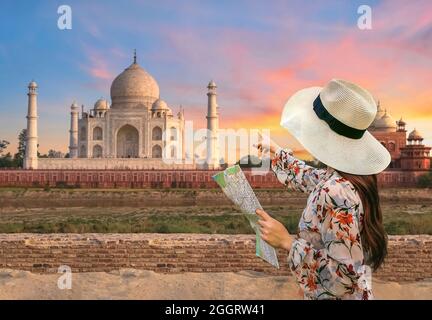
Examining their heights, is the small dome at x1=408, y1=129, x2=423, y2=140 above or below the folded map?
above

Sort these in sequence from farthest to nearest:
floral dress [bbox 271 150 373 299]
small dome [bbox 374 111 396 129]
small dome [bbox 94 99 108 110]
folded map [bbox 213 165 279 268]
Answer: small dome [bbox 94 99 108 110], small dome [bbox 374 111 396 129], folded map [bbox 213 165 279 268], floral dress [bbox 271 150 373 299]

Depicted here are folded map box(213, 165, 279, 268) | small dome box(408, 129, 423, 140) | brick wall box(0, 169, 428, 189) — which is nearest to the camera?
folded map box(213, 165, 279, 268)

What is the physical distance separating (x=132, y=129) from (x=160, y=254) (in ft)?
125

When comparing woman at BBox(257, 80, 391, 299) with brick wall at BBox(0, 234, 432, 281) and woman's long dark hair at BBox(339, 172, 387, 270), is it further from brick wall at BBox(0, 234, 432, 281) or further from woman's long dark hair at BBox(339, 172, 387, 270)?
brick wall at BBox(0, 234, 432, 281)

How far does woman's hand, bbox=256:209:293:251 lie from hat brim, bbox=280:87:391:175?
291mm

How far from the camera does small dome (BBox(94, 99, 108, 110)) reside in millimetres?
44884

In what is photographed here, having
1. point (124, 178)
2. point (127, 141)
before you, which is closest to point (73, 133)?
point (127, 141)

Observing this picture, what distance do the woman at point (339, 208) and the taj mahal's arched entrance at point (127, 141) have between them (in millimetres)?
41766

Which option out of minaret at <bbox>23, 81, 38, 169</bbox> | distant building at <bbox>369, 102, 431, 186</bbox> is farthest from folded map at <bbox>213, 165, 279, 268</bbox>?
minaret at <bbox>23, 81, 38, 169</bbox>

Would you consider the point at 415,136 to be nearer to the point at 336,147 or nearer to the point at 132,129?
the point at 132,129

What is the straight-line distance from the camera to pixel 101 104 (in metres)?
45.0

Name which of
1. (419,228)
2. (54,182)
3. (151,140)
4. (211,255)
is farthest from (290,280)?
(151,140)

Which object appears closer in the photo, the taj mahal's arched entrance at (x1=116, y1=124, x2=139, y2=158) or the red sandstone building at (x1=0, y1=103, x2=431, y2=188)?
the red sandstone building at (x1=0, y1=103, x2=431, y2=188)
